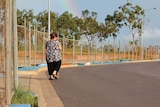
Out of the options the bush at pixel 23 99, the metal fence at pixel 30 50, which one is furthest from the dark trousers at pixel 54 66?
the bush at pixel 23 99

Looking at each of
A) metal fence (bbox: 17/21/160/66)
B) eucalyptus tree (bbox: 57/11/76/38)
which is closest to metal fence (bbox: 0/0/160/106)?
metal fence (bbox: 17/21/160/66)

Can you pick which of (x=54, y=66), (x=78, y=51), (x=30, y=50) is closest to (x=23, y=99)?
(x=54, y=66)

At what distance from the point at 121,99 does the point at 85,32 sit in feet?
201

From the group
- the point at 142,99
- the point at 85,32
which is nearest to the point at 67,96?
the point at 142,99

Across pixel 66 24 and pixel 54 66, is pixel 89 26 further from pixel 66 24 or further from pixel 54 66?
pixel 54 66

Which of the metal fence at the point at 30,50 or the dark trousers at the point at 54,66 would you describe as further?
the dark trousers at the point at 54,66

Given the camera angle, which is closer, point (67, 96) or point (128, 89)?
point (67, 96)

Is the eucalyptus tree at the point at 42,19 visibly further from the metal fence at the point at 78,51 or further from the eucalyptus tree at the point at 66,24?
the metal fence at the point at 78,51

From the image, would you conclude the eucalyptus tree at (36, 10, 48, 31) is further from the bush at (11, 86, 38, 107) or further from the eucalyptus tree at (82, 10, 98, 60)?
the bush at (11, 86, 38, 107)

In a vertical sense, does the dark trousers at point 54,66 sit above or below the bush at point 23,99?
above

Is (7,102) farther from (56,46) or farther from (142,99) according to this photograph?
(56,46)

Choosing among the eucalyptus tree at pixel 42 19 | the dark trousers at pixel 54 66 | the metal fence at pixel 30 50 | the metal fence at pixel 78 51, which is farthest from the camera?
the eucalyptus tree at pixel 42 19

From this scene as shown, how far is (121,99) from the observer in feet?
32.7

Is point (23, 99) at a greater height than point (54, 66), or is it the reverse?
point (54, 66)
